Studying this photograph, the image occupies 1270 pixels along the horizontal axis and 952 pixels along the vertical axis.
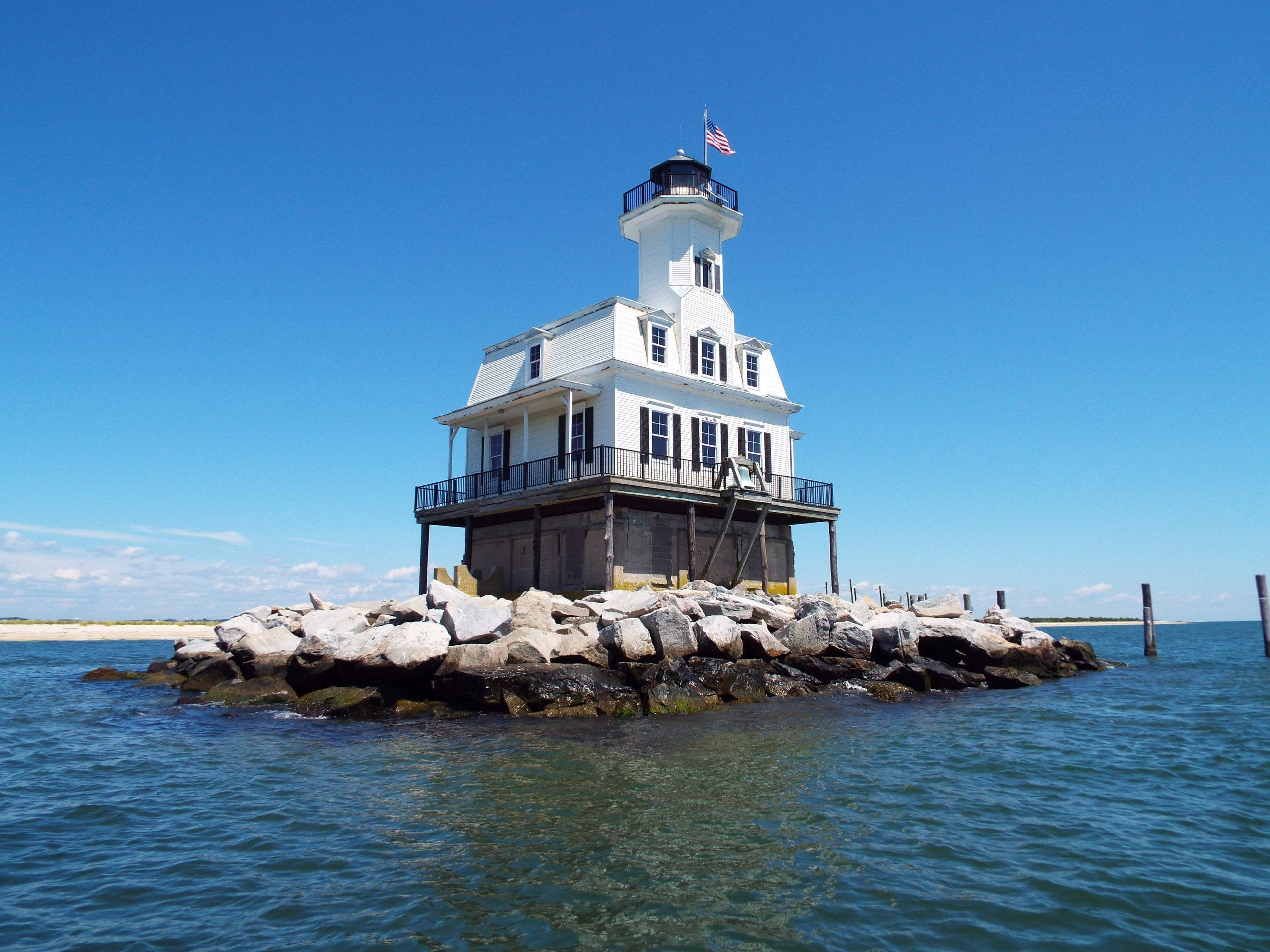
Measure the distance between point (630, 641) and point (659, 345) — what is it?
12.5m

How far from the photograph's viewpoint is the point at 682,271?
2723cm

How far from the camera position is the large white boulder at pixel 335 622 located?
1781 cm

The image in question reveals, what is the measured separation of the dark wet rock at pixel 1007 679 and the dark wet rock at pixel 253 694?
15.0 metres

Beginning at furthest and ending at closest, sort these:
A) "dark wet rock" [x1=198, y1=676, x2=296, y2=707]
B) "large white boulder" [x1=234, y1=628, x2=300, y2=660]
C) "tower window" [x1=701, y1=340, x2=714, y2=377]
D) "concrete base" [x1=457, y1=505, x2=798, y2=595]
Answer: "tower window" [x1=701, y1=340, x2=714, y2=377]
"concrete base" [x1=457, y1=505, x2=798, y2=595]
"large white boulder" [x1=234, y1=628, x2=300, y2=660]
"dark wet rock" [x1=198, y1=676, x2=296, y2=707]

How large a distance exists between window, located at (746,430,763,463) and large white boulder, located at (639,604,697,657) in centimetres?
1178

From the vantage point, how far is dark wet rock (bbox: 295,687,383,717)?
14.4m

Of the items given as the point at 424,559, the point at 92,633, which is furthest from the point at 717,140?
the point at 92,633

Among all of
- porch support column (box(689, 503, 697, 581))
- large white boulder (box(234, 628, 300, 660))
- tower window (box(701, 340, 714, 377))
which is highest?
tower window (box(701, 340, 714, 377))

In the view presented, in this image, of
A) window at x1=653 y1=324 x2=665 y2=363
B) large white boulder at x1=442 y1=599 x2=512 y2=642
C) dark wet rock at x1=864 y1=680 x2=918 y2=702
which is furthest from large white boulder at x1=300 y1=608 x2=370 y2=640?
window at x1=653 y1=324 x2=665 y2=363

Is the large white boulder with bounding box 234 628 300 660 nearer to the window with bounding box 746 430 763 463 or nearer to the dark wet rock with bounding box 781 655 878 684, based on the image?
the dark wet rock with bounding box 781 655 878 684

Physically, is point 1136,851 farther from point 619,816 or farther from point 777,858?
point 619,816

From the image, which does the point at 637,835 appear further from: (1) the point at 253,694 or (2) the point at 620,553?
(2) the point at 620,553

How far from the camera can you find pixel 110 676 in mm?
22250

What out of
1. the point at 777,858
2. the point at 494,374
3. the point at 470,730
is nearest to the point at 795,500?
the point at 494,374
